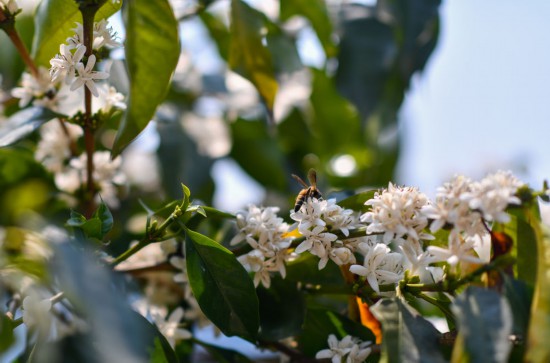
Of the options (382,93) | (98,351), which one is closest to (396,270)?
(98,351)

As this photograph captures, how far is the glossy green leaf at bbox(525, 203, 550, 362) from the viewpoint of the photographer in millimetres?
347

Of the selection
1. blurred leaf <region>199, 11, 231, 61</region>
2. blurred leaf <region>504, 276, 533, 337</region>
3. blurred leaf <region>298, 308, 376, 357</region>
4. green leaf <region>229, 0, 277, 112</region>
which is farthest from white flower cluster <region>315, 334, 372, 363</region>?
blurred leaf <region>199, 11, 231, 61</region>

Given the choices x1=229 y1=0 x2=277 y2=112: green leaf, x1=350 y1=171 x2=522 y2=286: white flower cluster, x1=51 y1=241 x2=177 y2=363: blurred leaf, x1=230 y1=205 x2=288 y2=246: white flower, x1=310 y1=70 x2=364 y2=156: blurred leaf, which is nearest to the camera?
x1=51 y1=241 x2=177 y2=363: blurred leaf

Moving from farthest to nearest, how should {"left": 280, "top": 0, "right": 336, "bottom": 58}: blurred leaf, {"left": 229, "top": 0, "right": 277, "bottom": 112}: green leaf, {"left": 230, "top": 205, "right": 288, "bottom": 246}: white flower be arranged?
{"left": 280, "top": 0, "right": 336, "bottom": 58}: blurred leaf, {"left": 229, "top": 0, "right": 277, "bottom": 112}: green leaf, {"left": 230, "top": 205, "right": 288, "bottom": 246}: white flower

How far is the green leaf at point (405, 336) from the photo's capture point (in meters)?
0.40

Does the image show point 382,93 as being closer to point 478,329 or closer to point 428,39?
point 428,39

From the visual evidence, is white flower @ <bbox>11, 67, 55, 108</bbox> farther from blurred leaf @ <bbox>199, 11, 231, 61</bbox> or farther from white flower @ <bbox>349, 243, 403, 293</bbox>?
blurred leaf @ <bbox>199, 11, 231, 61</bbox>

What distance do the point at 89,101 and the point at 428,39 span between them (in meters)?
0.49

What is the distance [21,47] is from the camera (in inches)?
24.5

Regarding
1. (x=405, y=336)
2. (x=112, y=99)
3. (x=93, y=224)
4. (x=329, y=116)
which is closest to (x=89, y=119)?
(x=112, y=99)

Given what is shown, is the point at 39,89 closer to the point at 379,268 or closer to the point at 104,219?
the point at 104,219

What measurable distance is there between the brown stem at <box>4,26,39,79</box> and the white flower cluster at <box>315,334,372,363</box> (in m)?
0.37

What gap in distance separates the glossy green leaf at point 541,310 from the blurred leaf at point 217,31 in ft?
2.46

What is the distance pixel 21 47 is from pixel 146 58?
0.21 metres
